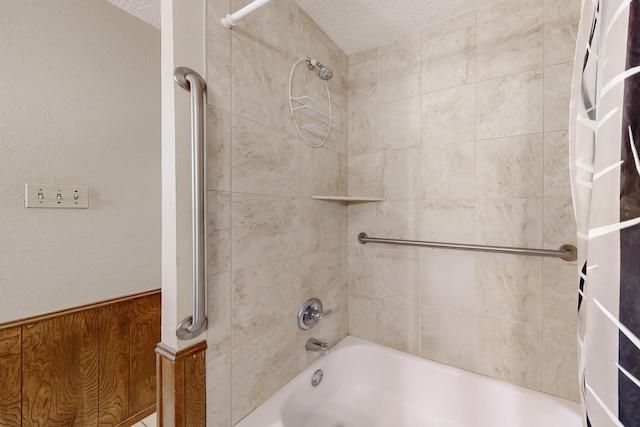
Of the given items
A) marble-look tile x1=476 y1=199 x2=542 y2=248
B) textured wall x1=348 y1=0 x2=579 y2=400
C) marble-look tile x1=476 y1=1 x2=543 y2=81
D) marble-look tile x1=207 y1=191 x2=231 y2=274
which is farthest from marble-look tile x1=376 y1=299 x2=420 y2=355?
marble-look tile x1=476 y1=1 x2=543 y2=81

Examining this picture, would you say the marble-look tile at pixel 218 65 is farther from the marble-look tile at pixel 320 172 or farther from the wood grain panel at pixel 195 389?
the wood grain panel at pixel 195 389

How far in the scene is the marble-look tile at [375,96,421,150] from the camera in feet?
4.45

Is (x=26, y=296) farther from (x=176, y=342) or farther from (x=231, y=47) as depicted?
(x=231, y=47)

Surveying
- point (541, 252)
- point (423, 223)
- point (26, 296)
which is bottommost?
point (26, 296)

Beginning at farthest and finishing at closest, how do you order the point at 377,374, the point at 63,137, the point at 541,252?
the point at 377,374 → the point at 63,137 → the point at 541,252

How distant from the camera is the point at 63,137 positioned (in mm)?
1252

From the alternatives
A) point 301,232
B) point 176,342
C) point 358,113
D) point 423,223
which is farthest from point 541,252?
point 176,342

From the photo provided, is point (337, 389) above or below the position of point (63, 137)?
below

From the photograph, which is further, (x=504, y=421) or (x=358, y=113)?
Answer: (x=358, y=113)

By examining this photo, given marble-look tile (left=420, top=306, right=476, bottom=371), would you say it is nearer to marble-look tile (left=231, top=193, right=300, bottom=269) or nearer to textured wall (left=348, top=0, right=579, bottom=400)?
textured wall (left=348, top=0, right=579, bottom=400)

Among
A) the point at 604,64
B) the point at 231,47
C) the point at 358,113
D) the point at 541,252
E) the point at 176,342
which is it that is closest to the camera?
the point at 604,64

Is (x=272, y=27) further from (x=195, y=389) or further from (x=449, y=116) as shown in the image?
(x=195, y=389)

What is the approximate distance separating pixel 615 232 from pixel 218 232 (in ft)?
3.02

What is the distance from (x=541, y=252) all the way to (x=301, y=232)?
39.8 inches
